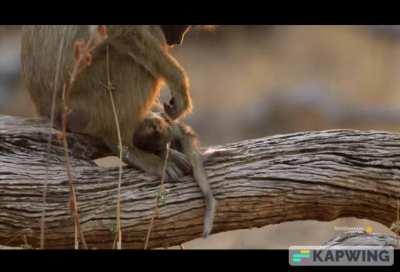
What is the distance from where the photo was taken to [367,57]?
12.0 m

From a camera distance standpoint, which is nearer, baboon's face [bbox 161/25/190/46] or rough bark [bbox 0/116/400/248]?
rough bark [bbox 0/116/400/248]

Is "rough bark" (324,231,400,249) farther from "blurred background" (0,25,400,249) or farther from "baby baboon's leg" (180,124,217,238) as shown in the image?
"blurred background" (0,25,400,249)

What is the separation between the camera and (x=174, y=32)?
4.42m

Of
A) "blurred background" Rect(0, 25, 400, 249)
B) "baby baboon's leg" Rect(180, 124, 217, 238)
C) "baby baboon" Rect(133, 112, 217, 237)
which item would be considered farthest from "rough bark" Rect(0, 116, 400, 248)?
"blurred background" Rect(0, 25, 400, 249)

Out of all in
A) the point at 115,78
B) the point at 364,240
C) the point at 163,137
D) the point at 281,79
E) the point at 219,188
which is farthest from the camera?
the point at 281,79

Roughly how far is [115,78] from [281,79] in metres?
7.60

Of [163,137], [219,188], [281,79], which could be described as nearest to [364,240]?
[219,188]

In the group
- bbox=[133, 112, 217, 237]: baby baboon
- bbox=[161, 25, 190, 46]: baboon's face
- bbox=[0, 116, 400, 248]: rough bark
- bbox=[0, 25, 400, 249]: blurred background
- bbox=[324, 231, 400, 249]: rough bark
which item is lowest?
bbox=[324, 231, 400, 249]: rough bark

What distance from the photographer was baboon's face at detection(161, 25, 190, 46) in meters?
4.39

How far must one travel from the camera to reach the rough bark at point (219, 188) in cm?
403

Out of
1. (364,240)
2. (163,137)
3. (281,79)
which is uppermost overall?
(281,79)

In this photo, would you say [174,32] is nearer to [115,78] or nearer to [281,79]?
[115,78]

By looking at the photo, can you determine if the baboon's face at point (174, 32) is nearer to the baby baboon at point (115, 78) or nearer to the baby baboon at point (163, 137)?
the baby baboon at point (115, 78)

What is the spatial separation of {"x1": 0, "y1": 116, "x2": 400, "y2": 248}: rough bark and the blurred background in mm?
6204
